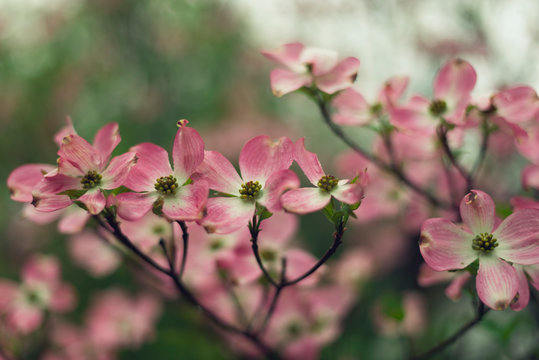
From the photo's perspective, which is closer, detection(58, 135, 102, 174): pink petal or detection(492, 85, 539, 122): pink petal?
detection(58, 135, 102, 174): pink petal

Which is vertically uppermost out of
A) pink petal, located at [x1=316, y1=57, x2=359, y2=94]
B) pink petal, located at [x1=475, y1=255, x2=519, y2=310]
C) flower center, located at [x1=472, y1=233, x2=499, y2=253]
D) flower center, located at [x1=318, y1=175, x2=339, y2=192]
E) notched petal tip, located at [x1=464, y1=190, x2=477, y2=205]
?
pink petal, located at [x1=316, y1=57, x2=359, y2=94]

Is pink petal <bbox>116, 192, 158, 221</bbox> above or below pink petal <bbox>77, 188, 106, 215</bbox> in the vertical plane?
below

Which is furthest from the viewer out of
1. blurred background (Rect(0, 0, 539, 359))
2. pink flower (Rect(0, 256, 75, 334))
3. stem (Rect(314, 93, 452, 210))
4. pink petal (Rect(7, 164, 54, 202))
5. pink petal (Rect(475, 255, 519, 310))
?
blurred background (Rect(0, 0, 539, 359))

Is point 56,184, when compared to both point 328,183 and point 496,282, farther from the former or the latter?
point 496,282

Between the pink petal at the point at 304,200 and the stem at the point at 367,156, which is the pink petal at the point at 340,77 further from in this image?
the pink petal at the point at 304,200

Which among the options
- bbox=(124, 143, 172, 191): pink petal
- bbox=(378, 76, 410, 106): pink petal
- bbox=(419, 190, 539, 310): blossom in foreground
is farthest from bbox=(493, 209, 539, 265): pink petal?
bbox=(124, 143, 172, 191): pink petal

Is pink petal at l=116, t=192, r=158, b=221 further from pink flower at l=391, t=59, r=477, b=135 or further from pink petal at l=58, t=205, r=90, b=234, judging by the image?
pink flower at l=391, t=59, r=477, b=135

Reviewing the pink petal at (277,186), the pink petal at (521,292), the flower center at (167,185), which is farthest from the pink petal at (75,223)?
the pink petal at (521,292)
